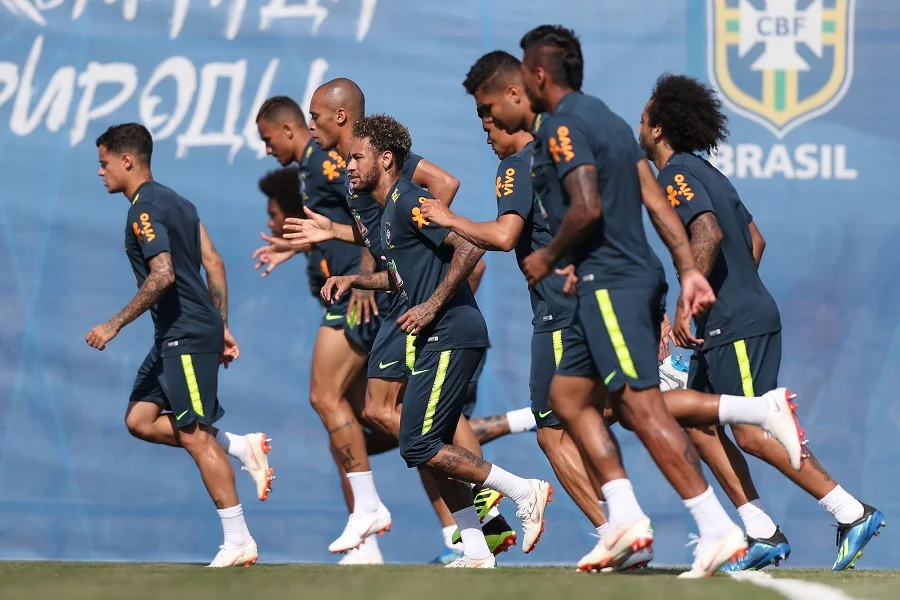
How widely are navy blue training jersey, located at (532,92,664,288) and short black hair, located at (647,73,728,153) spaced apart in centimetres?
121

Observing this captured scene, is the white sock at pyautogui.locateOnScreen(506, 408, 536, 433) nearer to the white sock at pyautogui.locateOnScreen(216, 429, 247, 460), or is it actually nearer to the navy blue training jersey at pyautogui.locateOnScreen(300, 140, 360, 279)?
the navy blue training jersey at pyautogui.locateOnScreen(300, 140, 360, 279)

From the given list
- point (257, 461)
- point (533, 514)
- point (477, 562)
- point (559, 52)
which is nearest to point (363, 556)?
point (257, 461)

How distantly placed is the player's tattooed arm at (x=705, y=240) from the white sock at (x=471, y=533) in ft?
5.24

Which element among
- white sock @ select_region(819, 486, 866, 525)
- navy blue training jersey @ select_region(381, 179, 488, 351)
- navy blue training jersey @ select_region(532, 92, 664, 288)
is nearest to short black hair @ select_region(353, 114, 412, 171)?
navy blue training jersey @ select_region(381, 179, 488, 351)

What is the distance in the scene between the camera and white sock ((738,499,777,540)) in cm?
661

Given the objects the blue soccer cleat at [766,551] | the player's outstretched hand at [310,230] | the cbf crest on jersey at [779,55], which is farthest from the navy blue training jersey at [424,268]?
the cbf crest on jersey at [779,55]

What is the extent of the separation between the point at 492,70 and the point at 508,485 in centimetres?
188

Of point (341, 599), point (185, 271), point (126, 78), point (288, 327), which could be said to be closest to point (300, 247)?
point (185, 271)

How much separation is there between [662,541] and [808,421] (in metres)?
1.15

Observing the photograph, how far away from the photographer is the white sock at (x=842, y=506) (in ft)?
21.2

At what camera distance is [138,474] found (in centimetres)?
900

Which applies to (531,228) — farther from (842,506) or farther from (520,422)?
(520,422)

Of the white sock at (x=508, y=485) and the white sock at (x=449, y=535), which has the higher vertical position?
the white sock at (x=508, y=485)

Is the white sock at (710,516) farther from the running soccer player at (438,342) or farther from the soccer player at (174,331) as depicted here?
the soccer player at (174,331)
